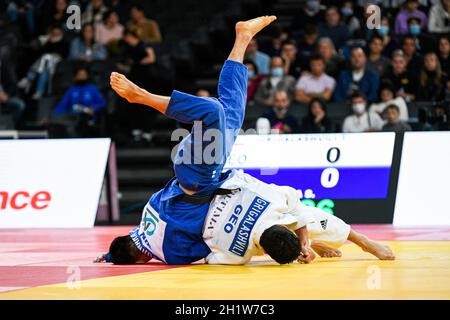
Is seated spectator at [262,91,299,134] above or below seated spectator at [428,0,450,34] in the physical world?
below

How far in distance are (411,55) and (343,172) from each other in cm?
336

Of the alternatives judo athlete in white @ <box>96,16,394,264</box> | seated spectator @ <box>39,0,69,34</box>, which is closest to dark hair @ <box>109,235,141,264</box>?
judo athlete in white @ <box>96,16,394,264</box>

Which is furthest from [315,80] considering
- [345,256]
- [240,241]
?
[240,241]

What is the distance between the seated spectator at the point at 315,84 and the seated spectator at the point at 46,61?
4.40m

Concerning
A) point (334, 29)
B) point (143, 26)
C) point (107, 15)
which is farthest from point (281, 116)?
point (107, 15)

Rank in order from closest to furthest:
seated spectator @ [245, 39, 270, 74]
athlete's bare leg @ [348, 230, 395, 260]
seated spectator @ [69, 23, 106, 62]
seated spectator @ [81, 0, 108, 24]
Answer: athlete's bare leg @ [348, 230, 395, 260] < seated spectator @ [245, 39, 270, 74] < seated spectator @ [69, 23, 106, 62] < seated spectator @ [81, 0, 108, 24]

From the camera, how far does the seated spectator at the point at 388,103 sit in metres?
13.2

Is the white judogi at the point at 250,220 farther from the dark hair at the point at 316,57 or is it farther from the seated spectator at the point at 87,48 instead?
the seated spectator at the point at 87,48

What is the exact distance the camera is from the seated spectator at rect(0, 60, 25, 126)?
16.0 metres

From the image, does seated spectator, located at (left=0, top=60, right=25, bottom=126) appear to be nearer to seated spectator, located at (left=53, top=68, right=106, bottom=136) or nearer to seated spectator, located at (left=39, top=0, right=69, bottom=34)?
seated spectator, located at (left=53, top=68, right=106, bottom=136)

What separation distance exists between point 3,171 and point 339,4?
22.7ft

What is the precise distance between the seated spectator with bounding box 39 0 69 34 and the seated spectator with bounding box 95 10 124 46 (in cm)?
96
